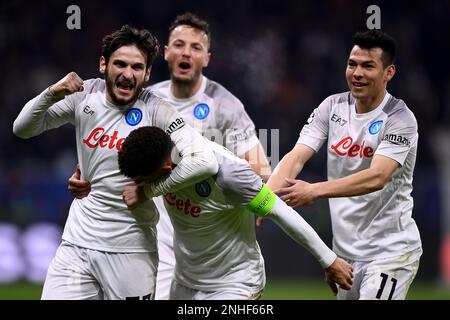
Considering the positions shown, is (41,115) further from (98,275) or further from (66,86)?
(98,275)

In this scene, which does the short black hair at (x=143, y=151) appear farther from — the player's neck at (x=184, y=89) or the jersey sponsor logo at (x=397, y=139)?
the player's neck at (x=184, y=89)

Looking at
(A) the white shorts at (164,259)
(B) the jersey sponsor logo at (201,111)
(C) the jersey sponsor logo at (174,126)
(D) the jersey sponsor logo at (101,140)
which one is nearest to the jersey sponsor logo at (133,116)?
(D) the jersey sponsor logo at (101,140)

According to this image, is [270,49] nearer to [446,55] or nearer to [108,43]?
[446,55]

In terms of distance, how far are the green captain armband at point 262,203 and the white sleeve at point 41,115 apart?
133 cm

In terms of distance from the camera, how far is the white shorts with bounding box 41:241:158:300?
5.34 metres

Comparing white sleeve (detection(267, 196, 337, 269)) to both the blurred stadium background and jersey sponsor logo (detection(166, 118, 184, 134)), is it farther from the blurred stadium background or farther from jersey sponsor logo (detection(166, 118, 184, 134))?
the blurred stadium background

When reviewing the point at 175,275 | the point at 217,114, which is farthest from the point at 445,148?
the point at 175,275

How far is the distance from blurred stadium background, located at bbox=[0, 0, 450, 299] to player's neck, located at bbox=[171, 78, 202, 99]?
399cm

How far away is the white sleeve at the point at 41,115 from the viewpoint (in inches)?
213

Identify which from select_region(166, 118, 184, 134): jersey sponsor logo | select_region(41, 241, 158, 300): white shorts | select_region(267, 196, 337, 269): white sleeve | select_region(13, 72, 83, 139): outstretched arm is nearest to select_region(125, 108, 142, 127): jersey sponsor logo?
select_region(166, 118, 184, 134): jersey sponsor logo

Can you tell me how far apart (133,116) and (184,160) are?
0.54m

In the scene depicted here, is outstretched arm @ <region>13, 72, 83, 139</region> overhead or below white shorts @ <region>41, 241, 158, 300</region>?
overhead

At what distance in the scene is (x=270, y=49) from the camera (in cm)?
1473

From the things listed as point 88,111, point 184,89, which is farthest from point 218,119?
point 88,111
